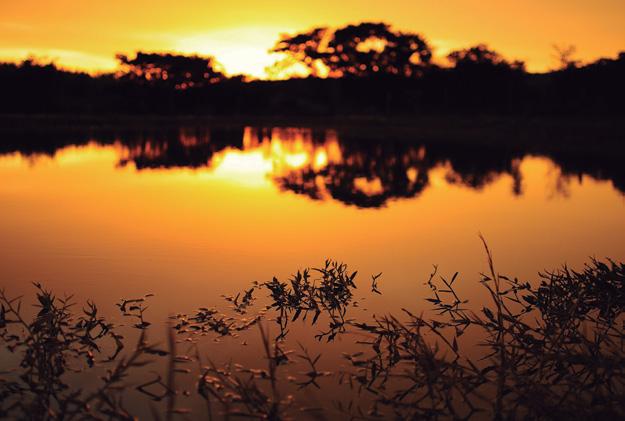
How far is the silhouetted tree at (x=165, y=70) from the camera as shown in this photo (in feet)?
240

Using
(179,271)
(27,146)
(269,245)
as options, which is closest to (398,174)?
(269,245)

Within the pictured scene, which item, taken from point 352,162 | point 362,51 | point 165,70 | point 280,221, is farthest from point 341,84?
point 280,221

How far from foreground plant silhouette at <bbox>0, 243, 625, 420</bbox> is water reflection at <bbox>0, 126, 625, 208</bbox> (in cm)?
→ 900

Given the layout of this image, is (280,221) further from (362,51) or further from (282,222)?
(362,51)

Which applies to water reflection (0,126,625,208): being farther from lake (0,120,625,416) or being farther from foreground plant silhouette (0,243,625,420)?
foreground plant silhouette (0,243,625,420)

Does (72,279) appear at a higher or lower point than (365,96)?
lower

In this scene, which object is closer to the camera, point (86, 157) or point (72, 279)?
point (72, 279)

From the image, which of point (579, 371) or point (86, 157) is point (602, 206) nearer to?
point (579, 371)

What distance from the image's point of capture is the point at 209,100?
72.8 meters

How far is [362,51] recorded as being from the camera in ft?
211

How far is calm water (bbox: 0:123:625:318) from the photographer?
8336mm

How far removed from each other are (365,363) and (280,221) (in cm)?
790

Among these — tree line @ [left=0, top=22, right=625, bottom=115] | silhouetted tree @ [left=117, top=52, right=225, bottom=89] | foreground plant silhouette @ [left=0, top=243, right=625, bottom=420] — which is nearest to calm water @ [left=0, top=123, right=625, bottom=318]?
foreground plant silhouette @ [left=0, top=243, right=625, bottom=420]

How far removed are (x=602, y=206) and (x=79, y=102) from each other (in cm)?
6382
